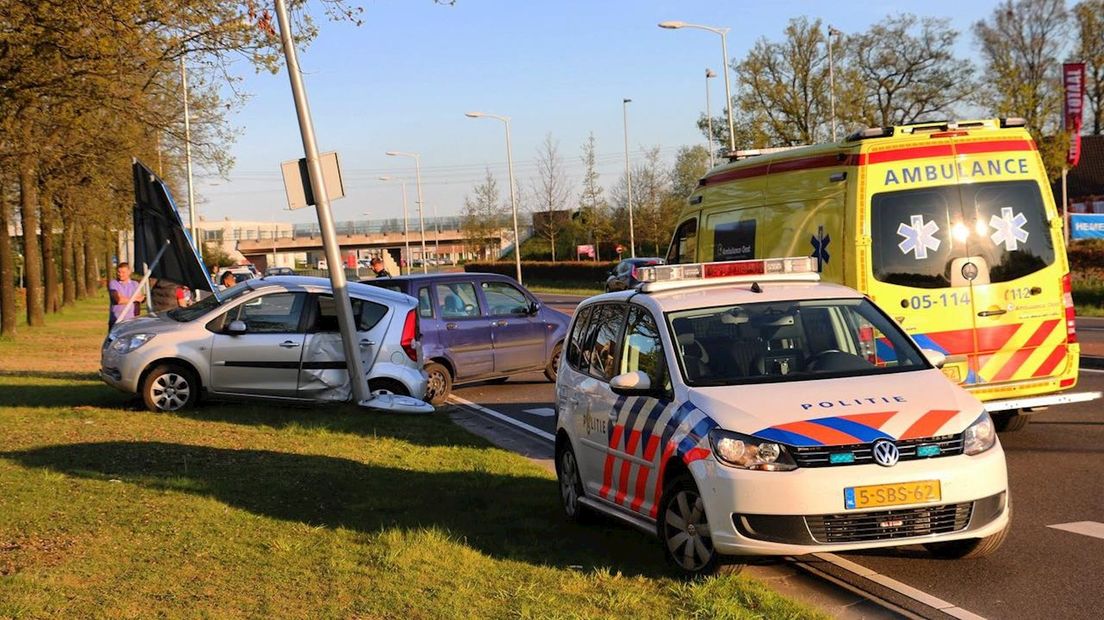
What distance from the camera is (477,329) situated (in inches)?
658

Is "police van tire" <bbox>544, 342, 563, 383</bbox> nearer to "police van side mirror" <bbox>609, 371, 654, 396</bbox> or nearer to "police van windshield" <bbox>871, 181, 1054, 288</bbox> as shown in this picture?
"police van windshield" <bbox>871, 181, 1054, 288</bbox>

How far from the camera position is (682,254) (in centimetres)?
1469

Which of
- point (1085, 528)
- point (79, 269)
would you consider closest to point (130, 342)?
point (1085, 528)

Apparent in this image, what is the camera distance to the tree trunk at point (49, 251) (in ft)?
125

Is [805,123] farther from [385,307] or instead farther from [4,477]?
[4,477]

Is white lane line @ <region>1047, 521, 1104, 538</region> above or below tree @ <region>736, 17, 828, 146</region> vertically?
below

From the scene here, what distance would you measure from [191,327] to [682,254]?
5.94 meters

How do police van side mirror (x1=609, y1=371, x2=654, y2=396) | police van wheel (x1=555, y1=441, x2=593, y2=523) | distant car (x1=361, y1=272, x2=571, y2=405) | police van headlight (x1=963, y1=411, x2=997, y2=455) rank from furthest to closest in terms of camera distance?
distant car (x1=361, y1=272, x2=571, y2=405), police van wheel (x1=555, y1=441, x2=593, y2=523), police van side mirror (x1=609, y1=371, x2=654, y2=396), police van headlight (x1=963, y1=411, x2=997, y2=455)

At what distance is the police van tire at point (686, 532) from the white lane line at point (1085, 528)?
87.8 inches

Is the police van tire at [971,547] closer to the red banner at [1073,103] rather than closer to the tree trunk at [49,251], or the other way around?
the tree trunk at [49,251]

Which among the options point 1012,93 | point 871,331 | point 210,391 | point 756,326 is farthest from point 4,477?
point 1012,93

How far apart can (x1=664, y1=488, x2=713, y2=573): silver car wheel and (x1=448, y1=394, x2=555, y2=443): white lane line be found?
599 centimetres

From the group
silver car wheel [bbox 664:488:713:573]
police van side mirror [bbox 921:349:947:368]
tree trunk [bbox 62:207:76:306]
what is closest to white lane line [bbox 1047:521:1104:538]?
police van side mirror [bbox 921:349:947:368]

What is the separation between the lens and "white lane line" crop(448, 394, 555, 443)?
12992 millimetres
